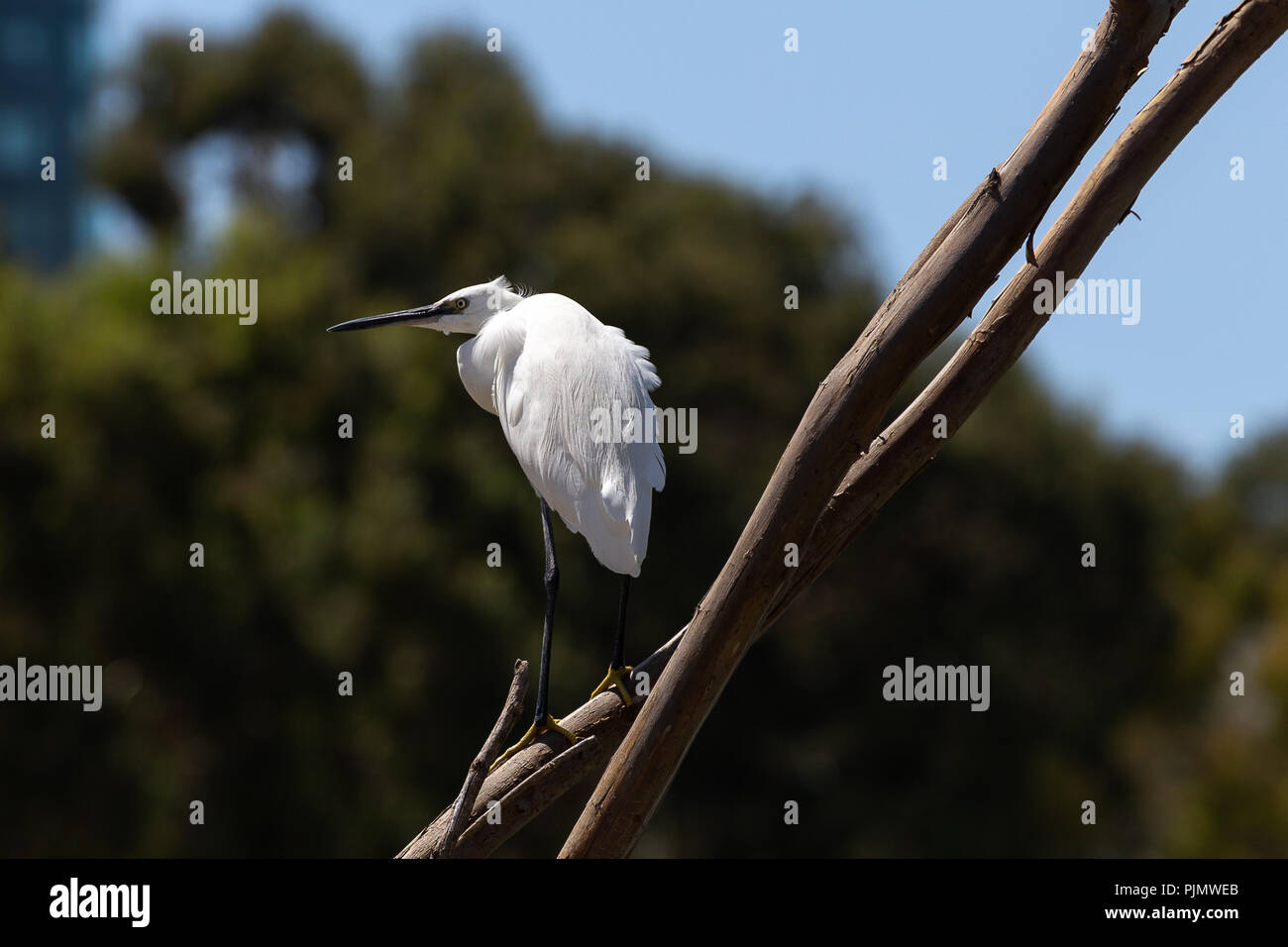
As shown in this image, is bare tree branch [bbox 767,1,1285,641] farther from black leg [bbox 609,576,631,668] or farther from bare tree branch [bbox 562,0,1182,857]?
black leg [bbox 609,576,631,668]

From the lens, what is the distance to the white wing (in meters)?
2.50

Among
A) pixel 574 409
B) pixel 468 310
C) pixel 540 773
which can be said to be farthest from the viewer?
pixel 468 310

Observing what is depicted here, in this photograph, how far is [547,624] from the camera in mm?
2662

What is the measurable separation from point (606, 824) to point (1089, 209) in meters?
1.17

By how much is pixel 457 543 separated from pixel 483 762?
1156 cm

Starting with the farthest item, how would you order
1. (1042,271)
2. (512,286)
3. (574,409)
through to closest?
1. (512,286)
2. (574,409)
3. (1042,271)

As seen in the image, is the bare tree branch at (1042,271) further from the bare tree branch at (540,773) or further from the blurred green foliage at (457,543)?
the blurred green foliage at (457,543)

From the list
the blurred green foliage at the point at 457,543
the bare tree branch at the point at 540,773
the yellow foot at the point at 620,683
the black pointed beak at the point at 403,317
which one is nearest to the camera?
the bare tree branch at the point at 540,773

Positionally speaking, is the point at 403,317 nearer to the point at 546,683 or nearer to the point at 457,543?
the point at 546,683

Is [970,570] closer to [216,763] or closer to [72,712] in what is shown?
[216,763]

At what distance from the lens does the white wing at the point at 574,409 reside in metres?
2.50

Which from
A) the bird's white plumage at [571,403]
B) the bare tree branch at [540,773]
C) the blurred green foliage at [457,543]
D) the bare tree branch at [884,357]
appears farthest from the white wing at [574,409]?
the blurred green foliage at [457,543]

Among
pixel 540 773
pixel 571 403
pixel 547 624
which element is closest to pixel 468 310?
pixel 571 403

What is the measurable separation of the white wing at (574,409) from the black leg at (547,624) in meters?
0.16
